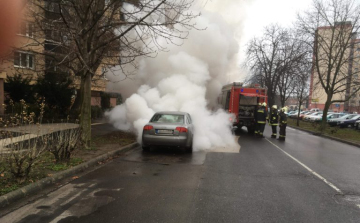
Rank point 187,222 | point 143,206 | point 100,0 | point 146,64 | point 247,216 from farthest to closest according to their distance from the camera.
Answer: point 146,64 < point 100,0 < point 143,206 < point 247,216 < point 187,222

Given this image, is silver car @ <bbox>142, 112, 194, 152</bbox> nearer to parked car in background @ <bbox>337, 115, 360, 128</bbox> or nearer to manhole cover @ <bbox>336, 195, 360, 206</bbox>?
manhole cover @ <bbox>336, 195, 360, 206</bbox>

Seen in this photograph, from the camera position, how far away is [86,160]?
6.53 m

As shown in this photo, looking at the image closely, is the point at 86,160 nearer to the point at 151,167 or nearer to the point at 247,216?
the point at 151,167

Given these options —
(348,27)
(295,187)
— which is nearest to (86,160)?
(295,187)

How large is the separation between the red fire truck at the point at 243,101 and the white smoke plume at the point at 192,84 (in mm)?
749

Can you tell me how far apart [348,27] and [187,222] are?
19.6 meters

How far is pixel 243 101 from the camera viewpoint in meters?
14.7

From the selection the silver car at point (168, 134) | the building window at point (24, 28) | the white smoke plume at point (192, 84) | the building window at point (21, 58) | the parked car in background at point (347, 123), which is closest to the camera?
the building window at point (24, 28)

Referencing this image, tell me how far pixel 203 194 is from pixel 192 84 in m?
8.55

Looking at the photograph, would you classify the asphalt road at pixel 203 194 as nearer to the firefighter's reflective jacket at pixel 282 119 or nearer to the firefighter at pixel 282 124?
the firefighter at pixel 282 124

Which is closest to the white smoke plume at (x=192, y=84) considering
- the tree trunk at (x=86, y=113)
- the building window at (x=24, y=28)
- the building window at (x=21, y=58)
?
the tree trunk at (x=86, y=113)

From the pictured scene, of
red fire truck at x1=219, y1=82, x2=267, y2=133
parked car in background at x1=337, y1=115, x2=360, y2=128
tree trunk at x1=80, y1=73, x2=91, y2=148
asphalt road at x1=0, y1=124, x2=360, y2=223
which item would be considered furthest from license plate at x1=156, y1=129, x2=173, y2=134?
parked car in background at x1=337, y1=115, x2=360, y2=128

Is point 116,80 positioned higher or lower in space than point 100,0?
lower

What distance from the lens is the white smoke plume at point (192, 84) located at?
1082 cm
